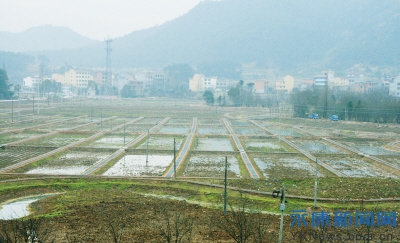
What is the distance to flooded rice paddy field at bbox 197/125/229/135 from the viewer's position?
29.4 m

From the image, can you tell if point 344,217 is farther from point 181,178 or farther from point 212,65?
point 212,65

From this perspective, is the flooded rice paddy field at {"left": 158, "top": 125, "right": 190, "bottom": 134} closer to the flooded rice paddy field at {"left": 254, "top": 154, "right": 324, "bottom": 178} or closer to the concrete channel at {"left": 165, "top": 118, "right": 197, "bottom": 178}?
the concrete channel at {"left": 165, "top": 118, "right": 197, "bottom": 178}

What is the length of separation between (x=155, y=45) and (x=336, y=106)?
130965 mm

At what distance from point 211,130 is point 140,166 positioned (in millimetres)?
14255

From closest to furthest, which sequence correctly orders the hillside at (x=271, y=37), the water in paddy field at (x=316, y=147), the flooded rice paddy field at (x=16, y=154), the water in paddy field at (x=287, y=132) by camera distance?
the flooded rice paddy field at (x=16, y=154) < the water in paddy field at (x=316, y=147) < the water in paddy field at (x=287, y=132) < the hillside at (x=271, y=37)

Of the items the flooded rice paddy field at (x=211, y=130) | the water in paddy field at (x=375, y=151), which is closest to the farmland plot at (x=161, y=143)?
the flooded rice paddy field at (x=211, y=130)

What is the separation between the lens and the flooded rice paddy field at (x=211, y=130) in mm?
29398

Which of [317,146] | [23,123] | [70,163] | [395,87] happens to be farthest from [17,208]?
[395,87]

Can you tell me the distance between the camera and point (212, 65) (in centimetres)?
11169

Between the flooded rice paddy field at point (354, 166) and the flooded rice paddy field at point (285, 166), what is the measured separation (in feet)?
3.79

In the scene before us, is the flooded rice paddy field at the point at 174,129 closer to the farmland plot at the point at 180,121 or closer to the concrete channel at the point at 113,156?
the farmland plot at the point at 180,121

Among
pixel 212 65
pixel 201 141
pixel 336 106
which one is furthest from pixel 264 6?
pixel 201 141

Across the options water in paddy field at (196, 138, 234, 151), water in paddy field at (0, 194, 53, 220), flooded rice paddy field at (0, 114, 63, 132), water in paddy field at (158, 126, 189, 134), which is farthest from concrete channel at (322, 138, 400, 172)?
flooded rice paddy field at (0, 114, 63, 132)

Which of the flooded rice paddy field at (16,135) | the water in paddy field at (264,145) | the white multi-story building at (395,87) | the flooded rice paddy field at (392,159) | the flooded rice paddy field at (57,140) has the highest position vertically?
the white multi-story building at (395,87)
